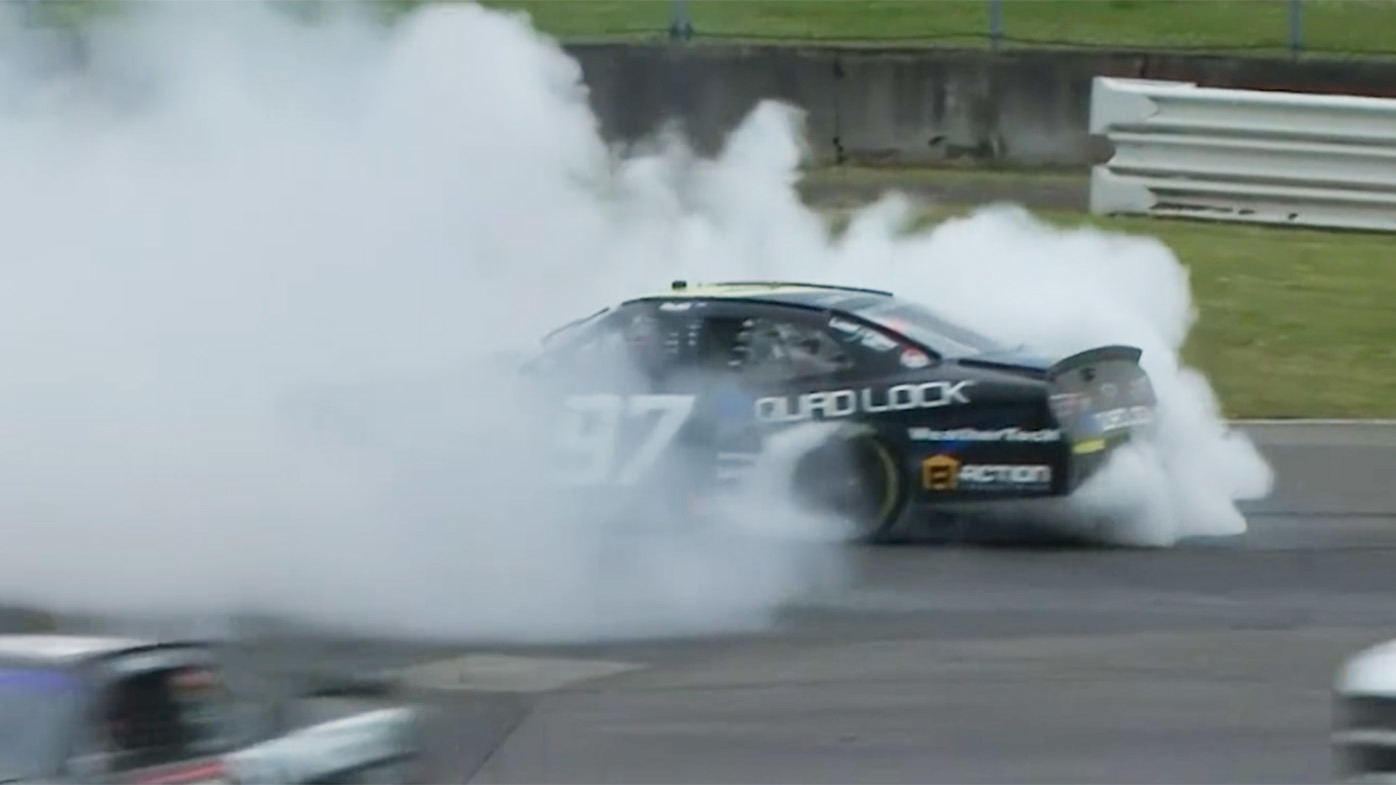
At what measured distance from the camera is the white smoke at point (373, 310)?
13.7 m

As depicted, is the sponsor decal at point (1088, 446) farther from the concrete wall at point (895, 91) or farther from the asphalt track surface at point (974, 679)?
the concrete wall at point (895, 91)

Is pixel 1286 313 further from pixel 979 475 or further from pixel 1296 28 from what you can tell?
pixel 979 475

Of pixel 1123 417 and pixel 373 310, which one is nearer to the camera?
pixel 1123 417

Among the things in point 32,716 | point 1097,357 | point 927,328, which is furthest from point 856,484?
point 32,716

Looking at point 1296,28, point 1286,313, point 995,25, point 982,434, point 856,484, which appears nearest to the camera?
point 982,434

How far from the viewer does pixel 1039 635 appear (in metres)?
12.1

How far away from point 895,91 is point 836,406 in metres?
11.6

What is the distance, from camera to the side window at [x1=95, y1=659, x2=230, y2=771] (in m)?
7.44

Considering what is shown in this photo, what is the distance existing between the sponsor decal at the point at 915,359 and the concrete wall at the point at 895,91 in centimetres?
1057

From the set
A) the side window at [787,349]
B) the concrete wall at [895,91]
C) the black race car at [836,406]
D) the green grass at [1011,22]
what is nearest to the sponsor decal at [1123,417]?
the black race car at [836,406]

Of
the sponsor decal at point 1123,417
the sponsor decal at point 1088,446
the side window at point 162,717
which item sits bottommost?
the side window at point 162,717

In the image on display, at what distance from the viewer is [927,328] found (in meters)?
15.1

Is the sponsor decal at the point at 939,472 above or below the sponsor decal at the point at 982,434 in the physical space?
below

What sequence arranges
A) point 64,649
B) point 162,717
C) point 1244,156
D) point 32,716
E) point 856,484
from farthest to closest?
1. point 1244,156
2. point 856,484
3. point 64,649
4. point 162,717
5. point 32,716
